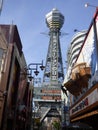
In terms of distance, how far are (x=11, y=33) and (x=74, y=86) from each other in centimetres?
836

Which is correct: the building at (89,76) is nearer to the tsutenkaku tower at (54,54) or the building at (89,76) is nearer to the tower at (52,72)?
the tower at (52,72)

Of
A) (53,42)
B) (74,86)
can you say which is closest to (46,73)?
(53,42)

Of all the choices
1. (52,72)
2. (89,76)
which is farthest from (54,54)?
(89,76)

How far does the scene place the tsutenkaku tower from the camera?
16418 cm

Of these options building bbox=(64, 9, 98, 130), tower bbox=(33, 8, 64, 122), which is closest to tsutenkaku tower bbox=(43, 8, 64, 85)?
tower bbox=(33, 8, 64, 122)

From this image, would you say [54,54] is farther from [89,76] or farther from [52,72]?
[89,76]

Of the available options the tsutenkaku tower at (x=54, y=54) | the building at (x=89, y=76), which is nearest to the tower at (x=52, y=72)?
the tsutenkaku tower at (x=54, y=54)

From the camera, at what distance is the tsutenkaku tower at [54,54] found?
164 meters

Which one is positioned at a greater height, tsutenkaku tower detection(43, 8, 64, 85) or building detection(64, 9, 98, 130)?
tsutenkaku tower detection(43, 8, 64, 85)

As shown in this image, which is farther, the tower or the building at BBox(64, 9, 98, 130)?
the tower

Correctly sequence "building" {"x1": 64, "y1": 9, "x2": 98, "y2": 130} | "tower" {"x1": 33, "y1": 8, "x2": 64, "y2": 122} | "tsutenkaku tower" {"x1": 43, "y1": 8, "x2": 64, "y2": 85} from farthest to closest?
"tsutenkaku tower" {"x1": 43, "y1": 8, "x2": 64, "y2": 85} → "tower" {"x1": 33, "y1": 8, "x2": 64, "y2": 122} → "building" {"x1": 64, "y1": 9, "x2": 98, "y2": 130}

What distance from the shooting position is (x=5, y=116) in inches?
761

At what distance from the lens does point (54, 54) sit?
172 metres

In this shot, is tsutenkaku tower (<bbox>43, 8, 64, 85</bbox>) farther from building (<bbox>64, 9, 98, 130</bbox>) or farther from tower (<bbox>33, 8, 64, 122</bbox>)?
building (<bbox>64, 9, 98, 130</bbox>)
